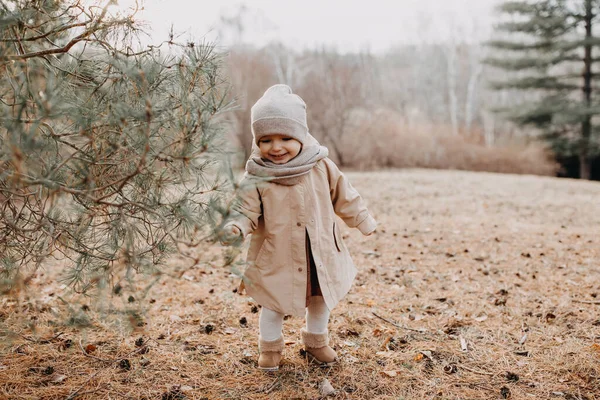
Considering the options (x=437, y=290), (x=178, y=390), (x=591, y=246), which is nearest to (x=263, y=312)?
(x=178, y=390)

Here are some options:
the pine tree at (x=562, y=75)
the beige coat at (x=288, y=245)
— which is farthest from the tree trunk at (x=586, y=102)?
the beige coat at (x=288, y=245)

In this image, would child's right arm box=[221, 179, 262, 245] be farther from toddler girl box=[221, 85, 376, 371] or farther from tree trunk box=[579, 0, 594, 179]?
tree trunk box=[579, 0, 594, 179]

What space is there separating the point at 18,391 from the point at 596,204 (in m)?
9.91

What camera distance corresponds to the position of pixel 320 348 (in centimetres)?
270

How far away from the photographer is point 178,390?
2424mm

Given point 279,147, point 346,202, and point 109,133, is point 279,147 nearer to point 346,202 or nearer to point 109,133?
point 346,202

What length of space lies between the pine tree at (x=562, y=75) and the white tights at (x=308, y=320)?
743 inches

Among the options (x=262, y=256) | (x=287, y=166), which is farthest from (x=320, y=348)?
(x=287, y=166)

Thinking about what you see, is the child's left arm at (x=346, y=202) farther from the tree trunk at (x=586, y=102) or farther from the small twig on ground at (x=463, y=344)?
the tree trunk at (x=586, y=102)

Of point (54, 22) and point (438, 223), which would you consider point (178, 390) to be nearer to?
point (54, 22)

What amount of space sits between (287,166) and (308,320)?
0.91m

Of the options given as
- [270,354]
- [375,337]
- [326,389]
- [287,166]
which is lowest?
[375,337]

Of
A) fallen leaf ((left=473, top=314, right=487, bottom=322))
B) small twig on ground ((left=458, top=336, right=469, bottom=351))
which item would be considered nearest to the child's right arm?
small twig on ground ((left=458, top=336, right=469, bottom=351))

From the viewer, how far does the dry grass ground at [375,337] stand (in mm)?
2447
